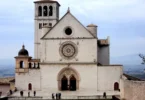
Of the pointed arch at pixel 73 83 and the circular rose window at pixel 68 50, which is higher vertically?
the circular rose window at pixel 68 50

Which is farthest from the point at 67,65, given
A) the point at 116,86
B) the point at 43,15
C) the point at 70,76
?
the point at 43,15

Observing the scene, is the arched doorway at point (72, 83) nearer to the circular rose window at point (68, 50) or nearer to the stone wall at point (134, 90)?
the circular rose window at point (68, 50)

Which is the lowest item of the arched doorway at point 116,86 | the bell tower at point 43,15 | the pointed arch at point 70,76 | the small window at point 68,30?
the arched doorway at point 116,86

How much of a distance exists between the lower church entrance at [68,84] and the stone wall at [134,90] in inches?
550

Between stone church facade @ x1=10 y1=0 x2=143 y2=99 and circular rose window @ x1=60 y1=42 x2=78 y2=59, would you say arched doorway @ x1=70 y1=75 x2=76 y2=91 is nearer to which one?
stone church facade @ x1=10 y1=0 x2=143 y2=99

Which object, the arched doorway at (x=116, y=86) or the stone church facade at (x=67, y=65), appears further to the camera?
the stone church facade at (x=67, y=65)

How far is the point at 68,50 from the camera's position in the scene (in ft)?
207

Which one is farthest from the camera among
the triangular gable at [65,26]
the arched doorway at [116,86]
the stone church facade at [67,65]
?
the triangular gable at [65,26]

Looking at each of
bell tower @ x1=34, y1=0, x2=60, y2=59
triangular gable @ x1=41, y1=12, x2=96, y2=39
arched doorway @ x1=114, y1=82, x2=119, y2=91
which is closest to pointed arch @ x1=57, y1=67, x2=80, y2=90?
triangular gable @ x1=41, y1=12, x2=96, y2=39

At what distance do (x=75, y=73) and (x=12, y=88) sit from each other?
8720mm

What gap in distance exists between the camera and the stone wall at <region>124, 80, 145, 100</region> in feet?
139

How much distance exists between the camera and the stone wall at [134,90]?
139 feet

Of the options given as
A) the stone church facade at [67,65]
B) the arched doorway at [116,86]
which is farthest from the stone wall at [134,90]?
the stone church facade at [67,65]

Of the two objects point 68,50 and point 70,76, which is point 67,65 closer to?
point 70,76
